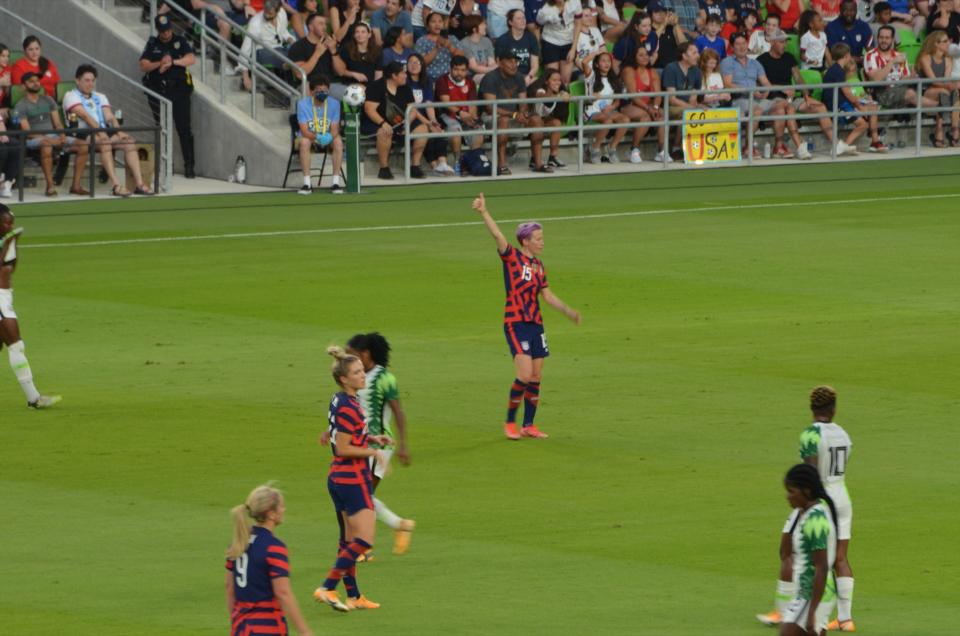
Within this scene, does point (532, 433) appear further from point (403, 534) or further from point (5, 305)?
point (5, 305)

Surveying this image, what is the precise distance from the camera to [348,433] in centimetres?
1166

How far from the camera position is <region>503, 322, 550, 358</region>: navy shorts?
16703mm

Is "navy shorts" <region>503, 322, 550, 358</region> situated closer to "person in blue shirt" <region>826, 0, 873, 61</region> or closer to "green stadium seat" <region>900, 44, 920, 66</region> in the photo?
"person in blue shirt" <region>826, 0, 873, 61</region>

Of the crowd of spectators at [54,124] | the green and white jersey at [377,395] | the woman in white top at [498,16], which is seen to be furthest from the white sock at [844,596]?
the woman in white top at [498,16]

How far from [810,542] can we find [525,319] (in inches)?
272

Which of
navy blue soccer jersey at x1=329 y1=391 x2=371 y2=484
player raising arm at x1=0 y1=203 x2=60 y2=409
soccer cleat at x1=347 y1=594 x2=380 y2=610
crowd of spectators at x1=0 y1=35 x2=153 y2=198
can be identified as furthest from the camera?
crowd of spectators at x1=0 y1=35 x2=153 y2=198

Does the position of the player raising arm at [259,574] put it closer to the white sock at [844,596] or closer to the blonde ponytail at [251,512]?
the blonde ponytail at [251,512]

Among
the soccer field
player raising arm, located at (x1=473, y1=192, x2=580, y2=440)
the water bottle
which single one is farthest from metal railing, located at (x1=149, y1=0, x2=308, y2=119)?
player raising arm, located at (x1=473, y1=192, x2=580, y2=440)

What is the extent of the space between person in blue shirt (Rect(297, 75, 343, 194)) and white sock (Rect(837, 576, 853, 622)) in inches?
923

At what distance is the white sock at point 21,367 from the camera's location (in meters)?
17.7

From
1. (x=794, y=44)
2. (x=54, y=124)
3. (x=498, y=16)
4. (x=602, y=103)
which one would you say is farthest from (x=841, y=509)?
(x=794, y=44)

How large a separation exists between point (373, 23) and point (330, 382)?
1915 centimetres

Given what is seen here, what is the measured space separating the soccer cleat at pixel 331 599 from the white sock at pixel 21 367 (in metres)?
6.70

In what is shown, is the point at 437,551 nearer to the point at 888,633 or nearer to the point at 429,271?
the point at 888,633
